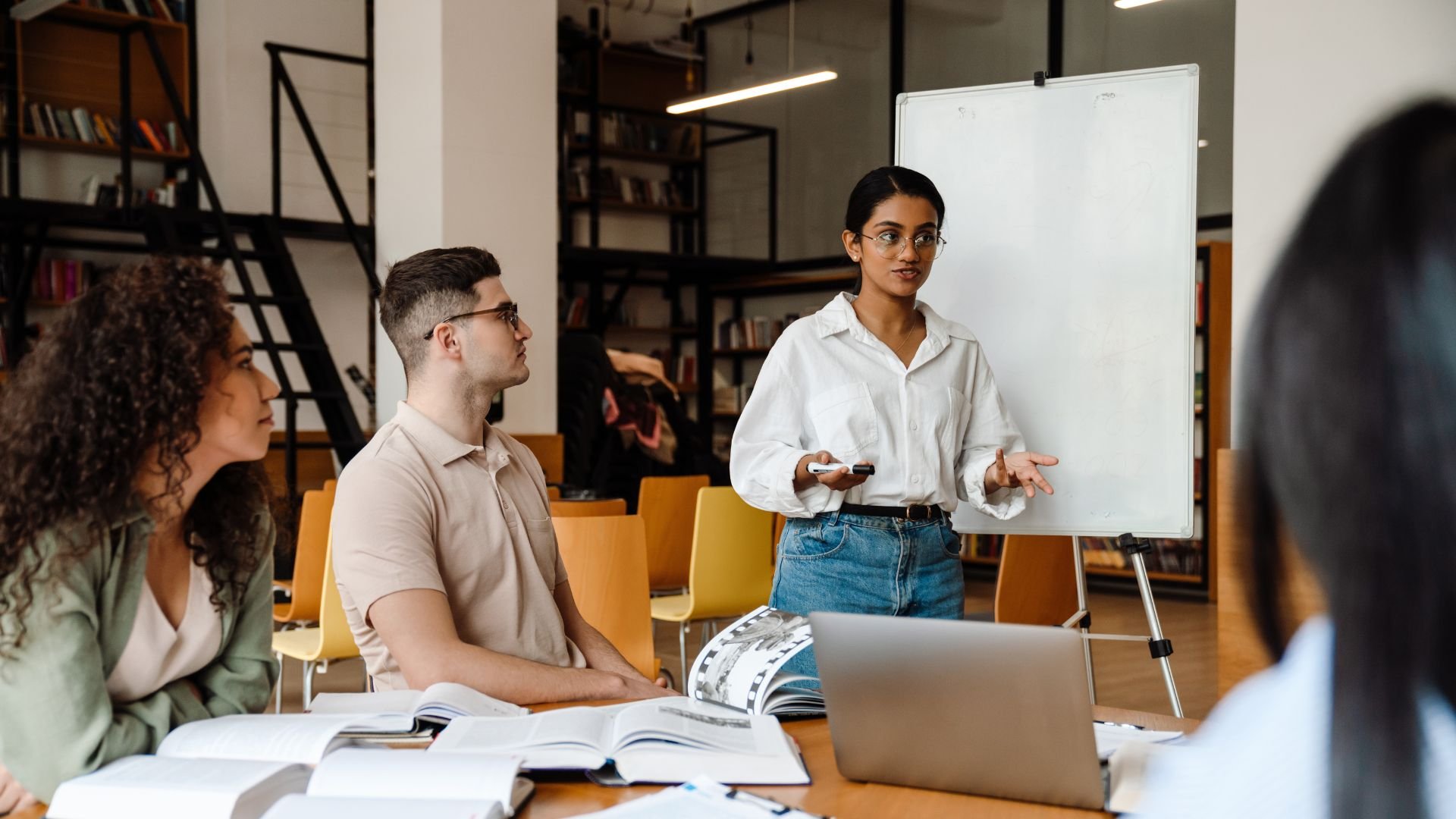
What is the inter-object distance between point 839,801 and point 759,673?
348 mm

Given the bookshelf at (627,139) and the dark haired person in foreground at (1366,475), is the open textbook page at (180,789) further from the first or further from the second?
the bookshelf at (627,139)

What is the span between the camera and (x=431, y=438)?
6.91 ft

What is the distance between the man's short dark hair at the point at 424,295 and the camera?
7.29 ft

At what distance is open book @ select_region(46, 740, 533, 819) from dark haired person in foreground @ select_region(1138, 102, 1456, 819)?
2.51 ft

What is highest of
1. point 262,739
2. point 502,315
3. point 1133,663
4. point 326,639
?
point 502,315

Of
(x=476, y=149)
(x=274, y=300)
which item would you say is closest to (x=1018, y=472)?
(x=476, y=149)

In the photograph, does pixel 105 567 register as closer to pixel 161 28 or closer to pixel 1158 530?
pixel 1158 530

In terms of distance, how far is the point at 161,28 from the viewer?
8406 mm

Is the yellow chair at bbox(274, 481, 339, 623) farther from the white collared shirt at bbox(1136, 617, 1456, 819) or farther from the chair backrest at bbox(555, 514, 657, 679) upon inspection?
the white collared shirt at bbox(1136, 617, 1456, 819)

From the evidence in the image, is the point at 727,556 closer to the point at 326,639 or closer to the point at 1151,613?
the point at 326,639

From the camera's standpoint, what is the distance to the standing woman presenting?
242 centimetres

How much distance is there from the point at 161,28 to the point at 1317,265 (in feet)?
30.1

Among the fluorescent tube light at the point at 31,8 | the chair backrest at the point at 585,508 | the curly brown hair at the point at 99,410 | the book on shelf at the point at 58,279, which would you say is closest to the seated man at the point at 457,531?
the curly brown hair at the point at 99,410

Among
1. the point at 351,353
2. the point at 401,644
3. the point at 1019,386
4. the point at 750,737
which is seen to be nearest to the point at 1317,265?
the point at 750,737
